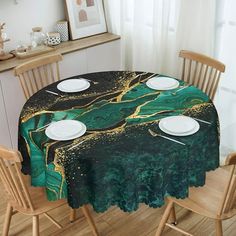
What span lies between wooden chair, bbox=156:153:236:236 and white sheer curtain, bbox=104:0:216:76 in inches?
43.0

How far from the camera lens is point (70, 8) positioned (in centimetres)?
317

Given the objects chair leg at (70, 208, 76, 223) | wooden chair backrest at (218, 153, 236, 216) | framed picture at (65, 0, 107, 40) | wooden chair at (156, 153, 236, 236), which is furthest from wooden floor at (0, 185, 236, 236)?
framed picture at (65, 0, 107, 40)

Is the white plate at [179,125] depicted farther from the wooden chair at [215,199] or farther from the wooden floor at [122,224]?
the wooden floor at [122,224]

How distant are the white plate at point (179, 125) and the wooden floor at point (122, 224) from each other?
0.84m

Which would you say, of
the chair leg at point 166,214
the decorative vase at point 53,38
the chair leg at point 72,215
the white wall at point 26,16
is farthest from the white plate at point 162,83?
the white wall at point 26,16

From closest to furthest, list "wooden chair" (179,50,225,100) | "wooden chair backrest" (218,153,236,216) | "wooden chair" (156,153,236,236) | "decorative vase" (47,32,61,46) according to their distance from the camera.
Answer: "wooden chair backrest" (218,153,236,216)
"wooden chair" (156,153,236,236)
"wooden chair" (179,50,225,100)
"decorative vase" (47,32,61,46)

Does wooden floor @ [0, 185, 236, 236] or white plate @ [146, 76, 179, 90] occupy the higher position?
white plate @ [146, 76, 179, 90]

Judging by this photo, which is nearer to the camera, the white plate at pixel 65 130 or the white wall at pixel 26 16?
the white plate at pixel 65 130

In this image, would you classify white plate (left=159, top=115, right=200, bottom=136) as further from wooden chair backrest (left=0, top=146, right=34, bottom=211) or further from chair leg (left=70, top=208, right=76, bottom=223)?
chair leg (left=70, top=208, right=76, bottom=223)

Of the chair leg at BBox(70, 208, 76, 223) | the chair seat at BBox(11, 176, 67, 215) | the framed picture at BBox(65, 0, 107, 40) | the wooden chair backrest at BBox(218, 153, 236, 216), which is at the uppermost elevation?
the framed picture at BBox(65, 0, 107, 40)

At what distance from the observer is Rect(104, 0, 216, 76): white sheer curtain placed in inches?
104

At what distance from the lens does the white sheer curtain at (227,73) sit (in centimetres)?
254

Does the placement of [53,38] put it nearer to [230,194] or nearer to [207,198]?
[207,198]

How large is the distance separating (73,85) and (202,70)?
991mm
